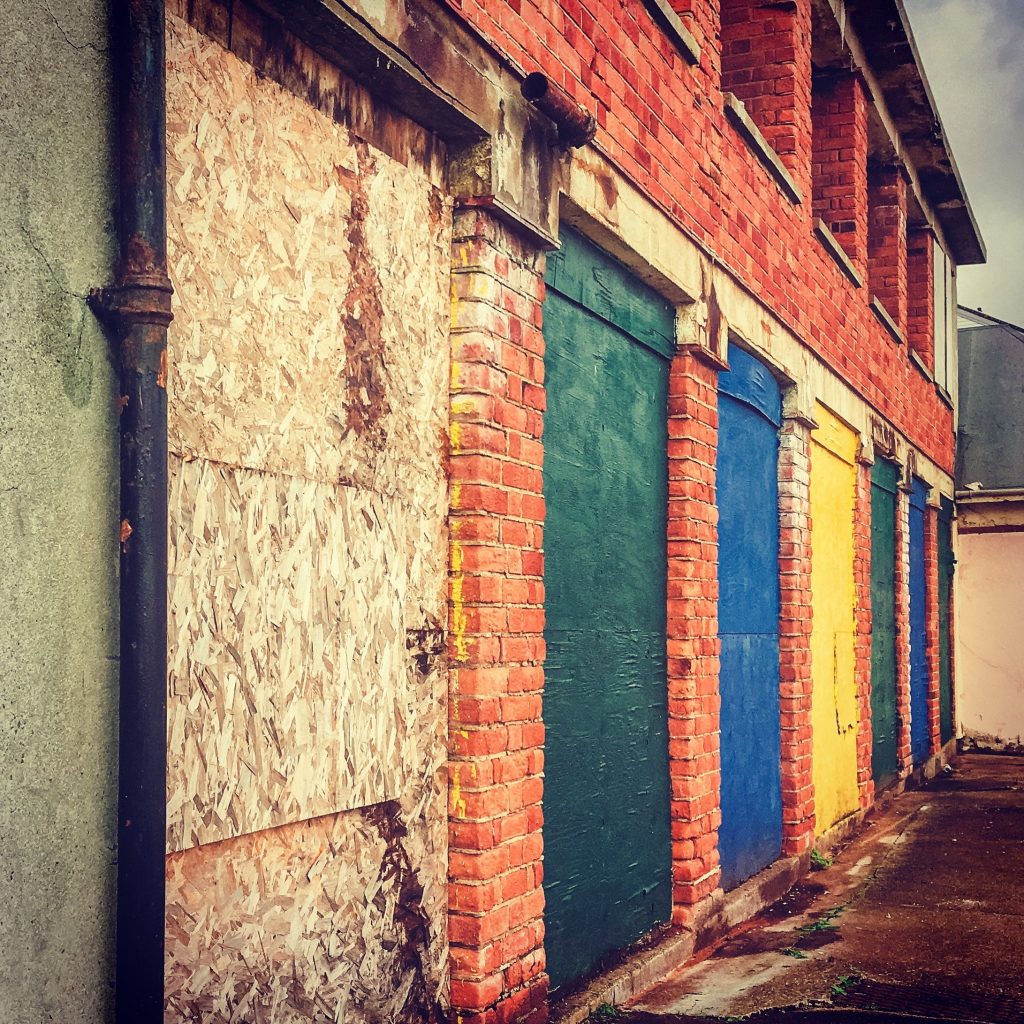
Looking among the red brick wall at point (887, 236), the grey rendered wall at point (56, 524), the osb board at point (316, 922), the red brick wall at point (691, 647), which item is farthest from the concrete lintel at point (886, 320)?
the grey rendered wall at point (56, 524)

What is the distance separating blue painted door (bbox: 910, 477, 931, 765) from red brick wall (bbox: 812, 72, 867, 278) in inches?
158

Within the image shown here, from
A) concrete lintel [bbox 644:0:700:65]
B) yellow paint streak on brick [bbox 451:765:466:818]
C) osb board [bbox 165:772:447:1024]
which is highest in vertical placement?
concrete lintel [bbox 644:0:700:65]

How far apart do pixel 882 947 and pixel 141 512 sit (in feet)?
14.9

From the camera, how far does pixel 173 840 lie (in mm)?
2680

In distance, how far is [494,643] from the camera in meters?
3.90

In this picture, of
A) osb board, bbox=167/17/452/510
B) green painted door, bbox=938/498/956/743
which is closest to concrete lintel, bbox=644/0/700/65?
osb board, bbox=167/17/452/510

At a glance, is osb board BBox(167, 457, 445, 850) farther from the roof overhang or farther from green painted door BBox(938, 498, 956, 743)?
green painted door BBox(938, 498, 956, 743)

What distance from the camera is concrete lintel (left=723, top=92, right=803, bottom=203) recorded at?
21.6 feet

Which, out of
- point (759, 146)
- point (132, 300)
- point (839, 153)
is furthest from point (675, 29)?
point (839, 153)

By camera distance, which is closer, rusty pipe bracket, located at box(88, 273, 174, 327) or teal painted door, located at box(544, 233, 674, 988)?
rusty pipe bracket, located at box(88, 273, 174, 327)

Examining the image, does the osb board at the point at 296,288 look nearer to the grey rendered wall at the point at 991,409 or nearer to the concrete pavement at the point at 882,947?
the concrete pavement at the point at 882,947

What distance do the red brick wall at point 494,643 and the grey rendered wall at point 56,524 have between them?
1482mm

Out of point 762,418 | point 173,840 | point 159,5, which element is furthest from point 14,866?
point 762,418

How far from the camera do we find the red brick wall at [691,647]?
5.71 m
